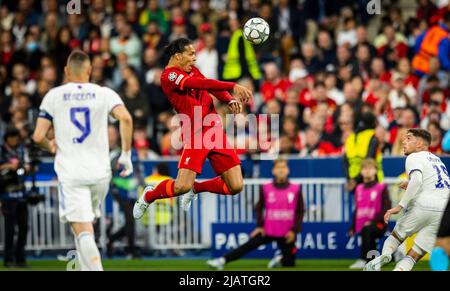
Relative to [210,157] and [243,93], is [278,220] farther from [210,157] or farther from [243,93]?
[243,93]

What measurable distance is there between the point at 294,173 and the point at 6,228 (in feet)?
15.3

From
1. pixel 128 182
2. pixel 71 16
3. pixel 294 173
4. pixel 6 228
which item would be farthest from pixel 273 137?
pixel 71 16

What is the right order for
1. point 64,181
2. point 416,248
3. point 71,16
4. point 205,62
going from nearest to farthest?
1. point 64,181
2. point 416,248
3. point 205,62
4. point 71,16

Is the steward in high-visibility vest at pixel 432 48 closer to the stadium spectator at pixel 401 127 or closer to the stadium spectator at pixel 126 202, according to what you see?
the stadium spectator at pixel 401 127

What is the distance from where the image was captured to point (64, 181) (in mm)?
12680

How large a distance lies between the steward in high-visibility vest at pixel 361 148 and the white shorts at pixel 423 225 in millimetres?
3405

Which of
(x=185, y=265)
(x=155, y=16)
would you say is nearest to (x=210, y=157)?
(x=185, y=265)

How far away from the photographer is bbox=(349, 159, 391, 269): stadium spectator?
16.5m

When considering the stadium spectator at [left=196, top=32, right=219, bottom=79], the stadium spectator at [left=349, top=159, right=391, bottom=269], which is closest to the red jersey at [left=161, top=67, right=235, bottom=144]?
the stadium spectator at [left=349, top=159, right=391, bottom=269]

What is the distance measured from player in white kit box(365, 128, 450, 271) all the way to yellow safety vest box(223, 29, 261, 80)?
8311mm

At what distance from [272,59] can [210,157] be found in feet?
29.0

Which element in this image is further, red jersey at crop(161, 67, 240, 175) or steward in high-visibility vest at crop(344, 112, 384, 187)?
steward in high-visibility vest at crop(344, 112, 384, 187)

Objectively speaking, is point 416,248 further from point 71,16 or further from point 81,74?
point 71,16

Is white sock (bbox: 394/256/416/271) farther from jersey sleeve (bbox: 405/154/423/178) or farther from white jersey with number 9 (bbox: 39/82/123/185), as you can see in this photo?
white jersey with number 9 (bbox: 39/82/123/185)
